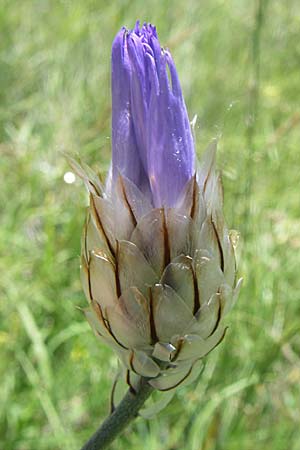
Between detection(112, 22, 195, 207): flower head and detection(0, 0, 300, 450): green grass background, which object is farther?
detection(0, 0, 300, 450): green grass background

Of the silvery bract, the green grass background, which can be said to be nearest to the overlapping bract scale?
the silvery bract

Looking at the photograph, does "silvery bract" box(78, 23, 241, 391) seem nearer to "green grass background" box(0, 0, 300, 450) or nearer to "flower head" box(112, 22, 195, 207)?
"flower head" box(112, 22, 195, 207)

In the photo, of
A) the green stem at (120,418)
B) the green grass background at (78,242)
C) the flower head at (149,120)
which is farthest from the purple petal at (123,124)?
the green grass background at (78,242)

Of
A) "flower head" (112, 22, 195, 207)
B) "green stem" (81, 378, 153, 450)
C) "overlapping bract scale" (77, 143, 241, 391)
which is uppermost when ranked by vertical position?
"flower head" (112, 22, 195, 207)

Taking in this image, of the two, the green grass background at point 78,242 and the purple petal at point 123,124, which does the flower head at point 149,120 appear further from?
the green grass background at point 78,242

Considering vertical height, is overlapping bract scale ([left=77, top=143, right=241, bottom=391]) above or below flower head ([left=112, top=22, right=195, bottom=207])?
below

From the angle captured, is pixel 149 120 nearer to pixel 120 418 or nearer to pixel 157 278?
pixel 157 278

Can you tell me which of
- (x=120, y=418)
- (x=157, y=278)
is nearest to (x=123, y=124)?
(x=157, y=278)

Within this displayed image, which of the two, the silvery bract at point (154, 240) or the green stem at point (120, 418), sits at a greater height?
the silvery bract at point (154, 240)
